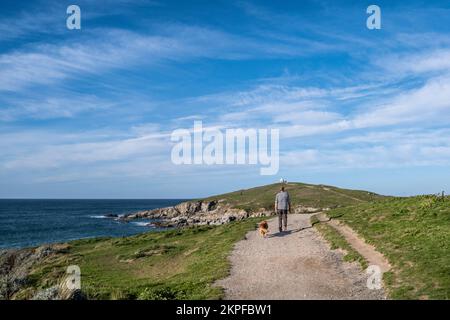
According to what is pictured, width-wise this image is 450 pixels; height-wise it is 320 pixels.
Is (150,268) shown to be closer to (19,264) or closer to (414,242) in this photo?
(414,242)

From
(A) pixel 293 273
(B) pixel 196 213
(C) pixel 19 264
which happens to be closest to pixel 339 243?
(A) pixel 293 273

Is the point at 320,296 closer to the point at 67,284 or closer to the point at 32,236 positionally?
the point at 67,284

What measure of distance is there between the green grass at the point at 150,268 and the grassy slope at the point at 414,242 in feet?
26.2

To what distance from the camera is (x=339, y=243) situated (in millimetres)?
27359

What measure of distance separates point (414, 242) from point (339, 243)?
4889 mm

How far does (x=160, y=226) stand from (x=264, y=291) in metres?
105

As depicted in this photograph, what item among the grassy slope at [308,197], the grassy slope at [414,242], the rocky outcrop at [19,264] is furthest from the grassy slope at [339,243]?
the grassy slope at [308,197]

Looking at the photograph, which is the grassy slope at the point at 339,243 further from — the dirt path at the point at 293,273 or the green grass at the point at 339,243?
the dirt path at the point at 293,273

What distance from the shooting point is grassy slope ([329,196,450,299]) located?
16.5 metres

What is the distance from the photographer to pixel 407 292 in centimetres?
1614

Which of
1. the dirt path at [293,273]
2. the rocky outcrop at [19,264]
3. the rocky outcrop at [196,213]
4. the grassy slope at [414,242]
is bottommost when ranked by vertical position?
the rocky outcrop at [196,213]

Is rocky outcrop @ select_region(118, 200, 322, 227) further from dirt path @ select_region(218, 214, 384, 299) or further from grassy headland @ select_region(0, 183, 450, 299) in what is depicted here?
dirt path @ select_region(218, 214, 384, 299)

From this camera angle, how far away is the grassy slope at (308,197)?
353ft

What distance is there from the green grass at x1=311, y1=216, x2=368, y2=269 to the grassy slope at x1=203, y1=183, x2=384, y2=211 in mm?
68751
